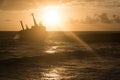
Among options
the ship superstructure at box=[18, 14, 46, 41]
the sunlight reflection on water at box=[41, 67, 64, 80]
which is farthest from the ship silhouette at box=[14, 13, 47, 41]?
the sunlight reflection on water at box=[41, 67, 64, 80]

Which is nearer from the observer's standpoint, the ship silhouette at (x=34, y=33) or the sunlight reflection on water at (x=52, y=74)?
the sunlight reflection on water at (x=52, y=74)

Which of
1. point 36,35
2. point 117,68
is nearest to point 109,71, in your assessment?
point 117,68

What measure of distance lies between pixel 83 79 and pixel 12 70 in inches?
421

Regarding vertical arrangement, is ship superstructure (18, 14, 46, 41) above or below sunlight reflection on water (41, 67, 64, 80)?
above

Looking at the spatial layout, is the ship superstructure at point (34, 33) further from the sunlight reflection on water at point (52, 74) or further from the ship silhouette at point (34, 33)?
the sunlight reflection on water at point (52, 74)

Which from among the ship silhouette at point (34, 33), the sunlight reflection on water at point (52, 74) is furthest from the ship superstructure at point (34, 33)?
the sunlight reflection on water at point (52, 74)

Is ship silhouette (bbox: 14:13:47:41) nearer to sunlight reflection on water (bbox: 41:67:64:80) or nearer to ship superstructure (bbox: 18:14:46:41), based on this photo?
ship superstructure (bbox: 18:14:46:41)

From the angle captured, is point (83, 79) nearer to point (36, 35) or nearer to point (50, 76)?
point (50, 76)

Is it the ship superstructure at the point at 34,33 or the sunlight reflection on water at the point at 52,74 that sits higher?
the ship superstructure at the point at 34,33

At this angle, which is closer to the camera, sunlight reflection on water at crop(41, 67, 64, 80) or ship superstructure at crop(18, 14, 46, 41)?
sunlight reflection on water at crop(41, 67, 64, 80)

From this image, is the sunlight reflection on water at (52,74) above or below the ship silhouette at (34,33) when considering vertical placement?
below

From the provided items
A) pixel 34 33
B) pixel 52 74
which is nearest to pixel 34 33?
pixel 34 33

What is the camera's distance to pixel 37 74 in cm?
3753

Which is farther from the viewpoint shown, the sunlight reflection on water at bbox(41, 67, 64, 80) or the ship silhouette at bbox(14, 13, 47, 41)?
the ship silhouette at bbox(14, 13, 47, 41)
